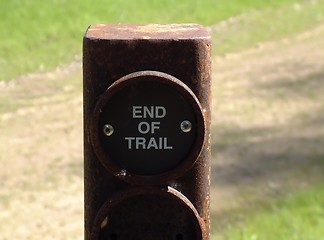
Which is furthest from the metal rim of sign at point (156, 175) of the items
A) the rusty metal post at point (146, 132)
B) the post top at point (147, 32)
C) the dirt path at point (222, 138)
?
the dirt path at point (222, 138)

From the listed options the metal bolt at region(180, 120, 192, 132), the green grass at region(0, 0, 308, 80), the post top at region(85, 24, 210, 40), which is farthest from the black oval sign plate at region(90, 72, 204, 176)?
the green grass at region(0, 0, 308, 80)

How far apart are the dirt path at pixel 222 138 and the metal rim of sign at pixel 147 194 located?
10.1 ft

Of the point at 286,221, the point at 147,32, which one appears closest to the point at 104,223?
the point at 147,32

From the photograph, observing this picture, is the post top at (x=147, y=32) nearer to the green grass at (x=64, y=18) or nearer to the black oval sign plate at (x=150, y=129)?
the black oval sign plate at (x=150, y=129)

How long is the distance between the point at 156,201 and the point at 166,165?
98 millimetres

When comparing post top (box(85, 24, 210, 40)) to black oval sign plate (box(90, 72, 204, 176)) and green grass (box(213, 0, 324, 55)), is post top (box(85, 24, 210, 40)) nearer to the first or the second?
black oval sign plate (box(90, 72, 204, 176))

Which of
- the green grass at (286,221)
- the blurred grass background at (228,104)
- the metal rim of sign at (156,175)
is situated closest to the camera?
the metal rim of sign at (156,175)

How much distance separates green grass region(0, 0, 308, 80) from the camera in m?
9.48

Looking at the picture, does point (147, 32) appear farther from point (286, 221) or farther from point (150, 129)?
point (286, 221)

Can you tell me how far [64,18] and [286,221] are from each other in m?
5.85

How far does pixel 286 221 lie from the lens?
16.8 feet

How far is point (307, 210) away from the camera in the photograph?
528cm

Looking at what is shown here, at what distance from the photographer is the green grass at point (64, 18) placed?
9477 mm

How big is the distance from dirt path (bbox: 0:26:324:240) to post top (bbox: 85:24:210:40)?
3.08 meters
